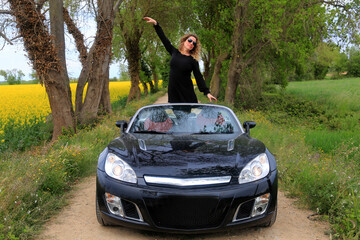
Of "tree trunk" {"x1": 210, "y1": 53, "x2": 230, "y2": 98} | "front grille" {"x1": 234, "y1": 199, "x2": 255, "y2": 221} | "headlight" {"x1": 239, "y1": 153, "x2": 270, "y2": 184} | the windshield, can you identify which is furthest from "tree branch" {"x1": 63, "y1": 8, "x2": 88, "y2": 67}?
"tree trunk" {"x1": 210, "y1": 53, "x2": 230, "y2": 98}

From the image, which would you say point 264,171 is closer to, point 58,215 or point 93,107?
point 58,215

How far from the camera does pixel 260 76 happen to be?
22047mm

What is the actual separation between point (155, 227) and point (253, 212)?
88 centimetres

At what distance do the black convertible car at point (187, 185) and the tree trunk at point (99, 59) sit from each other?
273 inches

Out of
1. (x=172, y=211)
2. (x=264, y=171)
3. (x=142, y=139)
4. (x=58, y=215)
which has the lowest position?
(x=58, y=215)

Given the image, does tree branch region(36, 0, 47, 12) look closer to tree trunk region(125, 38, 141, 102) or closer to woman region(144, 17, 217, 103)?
woman region(144, 17, 217, 103)

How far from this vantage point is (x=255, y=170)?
9.27 ft

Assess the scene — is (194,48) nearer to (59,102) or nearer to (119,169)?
(119,169)

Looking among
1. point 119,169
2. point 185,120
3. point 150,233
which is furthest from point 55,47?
point 150,233

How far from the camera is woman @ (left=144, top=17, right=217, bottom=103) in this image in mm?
4934

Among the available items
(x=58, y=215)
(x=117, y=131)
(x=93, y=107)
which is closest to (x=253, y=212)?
(x=58, y=215)

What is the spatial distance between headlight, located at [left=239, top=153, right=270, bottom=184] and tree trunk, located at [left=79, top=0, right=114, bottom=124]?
303 inches

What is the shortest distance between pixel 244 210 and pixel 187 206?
54cm

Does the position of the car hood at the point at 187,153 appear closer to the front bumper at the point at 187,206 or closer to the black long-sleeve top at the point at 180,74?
the front bumper at the point at 187,206
